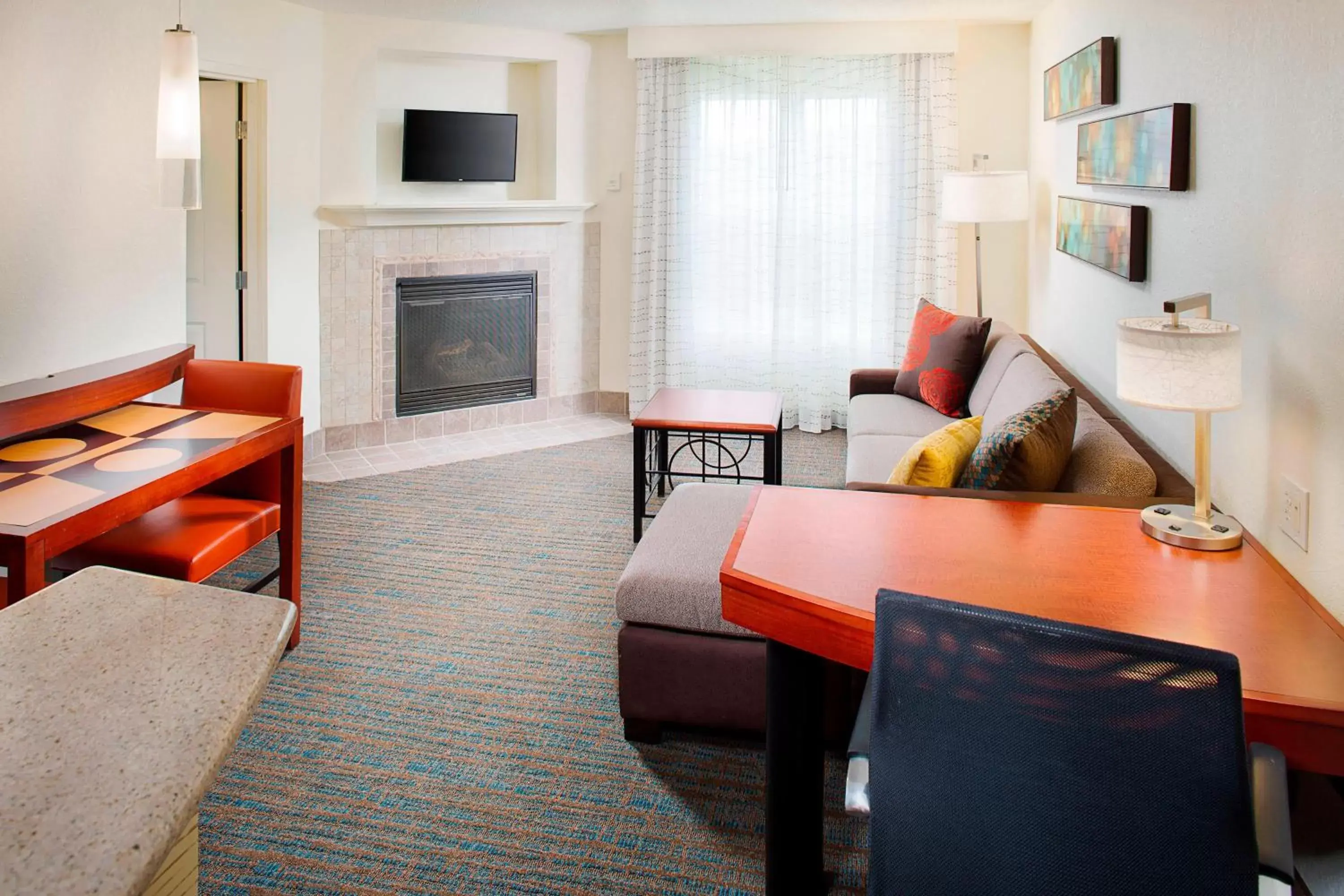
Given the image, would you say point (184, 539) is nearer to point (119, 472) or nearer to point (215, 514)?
point (215, 514)

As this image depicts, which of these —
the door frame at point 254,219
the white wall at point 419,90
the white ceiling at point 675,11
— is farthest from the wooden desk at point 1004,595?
the white wall at point 419,90

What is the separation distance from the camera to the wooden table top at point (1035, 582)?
5.22 feet

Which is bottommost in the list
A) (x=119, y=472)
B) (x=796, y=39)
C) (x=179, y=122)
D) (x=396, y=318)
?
(x=119, y=472)

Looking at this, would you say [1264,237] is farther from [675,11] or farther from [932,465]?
[675,11]

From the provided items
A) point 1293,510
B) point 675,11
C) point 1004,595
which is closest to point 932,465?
point 1293,510

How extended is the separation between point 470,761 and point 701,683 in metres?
0.61

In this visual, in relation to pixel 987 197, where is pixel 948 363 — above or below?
below

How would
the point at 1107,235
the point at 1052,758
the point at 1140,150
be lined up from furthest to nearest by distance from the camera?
the point at 1107,235 < the point at 1140,150 < the point at 1052,758

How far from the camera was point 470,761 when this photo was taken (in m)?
2.64

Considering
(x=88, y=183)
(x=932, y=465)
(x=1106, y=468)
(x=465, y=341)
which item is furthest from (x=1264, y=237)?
(x=465, y=341)

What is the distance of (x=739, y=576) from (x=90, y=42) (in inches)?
132

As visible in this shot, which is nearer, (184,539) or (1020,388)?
(184,539)

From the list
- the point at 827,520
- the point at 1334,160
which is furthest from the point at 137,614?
the point at 1334,160

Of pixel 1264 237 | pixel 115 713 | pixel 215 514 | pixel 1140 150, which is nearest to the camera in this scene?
pixel 115 713
